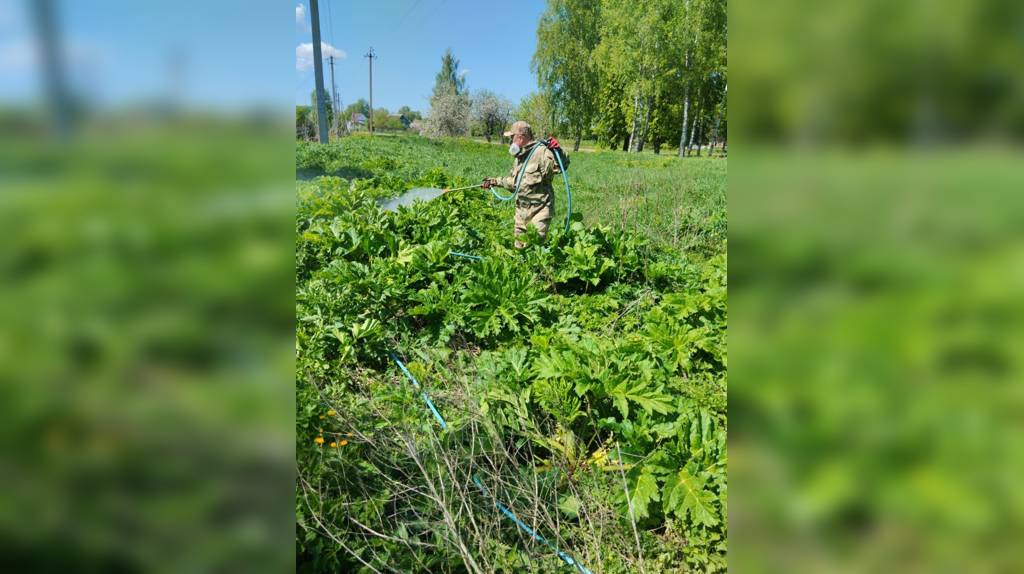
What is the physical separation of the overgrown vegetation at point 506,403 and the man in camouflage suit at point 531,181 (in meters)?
0.77

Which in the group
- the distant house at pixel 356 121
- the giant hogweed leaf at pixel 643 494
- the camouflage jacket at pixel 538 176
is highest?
the distant house at pixel 356 121

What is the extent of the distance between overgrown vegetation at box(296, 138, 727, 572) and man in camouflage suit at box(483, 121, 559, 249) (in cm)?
77

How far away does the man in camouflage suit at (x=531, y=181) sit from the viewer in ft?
25.6

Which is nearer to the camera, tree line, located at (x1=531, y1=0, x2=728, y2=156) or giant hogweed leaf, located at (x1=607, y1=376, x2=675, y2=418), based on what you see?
giant hogweed leaf, located at (x1=607, y1=376, x2=675, y2=418)

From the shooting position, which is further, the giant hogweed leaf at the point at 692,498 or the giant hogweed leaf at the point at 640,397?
the giant hogweed leaf at the point at 640,397

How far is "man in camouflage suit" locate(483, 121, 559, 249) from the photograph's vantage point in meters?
7.81

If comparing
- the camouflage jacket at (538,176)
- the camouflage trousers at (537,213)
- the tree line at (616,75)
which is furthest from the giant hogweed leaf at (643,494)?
the tree line at (616,75)

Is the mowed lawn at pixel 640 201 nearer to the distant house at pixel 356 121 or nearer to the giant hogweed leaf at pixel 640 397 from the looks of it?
the giant hogweed leaf at pixel 640 397
